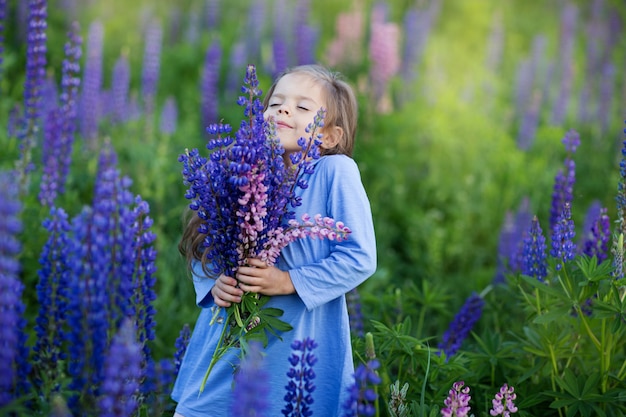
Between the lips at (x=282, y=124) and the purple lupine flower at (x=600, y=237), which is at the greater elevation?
the lips at (x=282, y=124)

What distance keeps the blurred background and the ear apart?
1.10 metres

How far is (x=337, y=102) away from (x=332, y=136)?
0.13 m

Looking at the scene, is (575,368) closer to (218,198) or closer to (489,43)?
(218,198)

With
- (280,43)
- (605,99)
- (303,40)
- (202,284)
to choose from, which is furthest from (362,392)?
(605,99)

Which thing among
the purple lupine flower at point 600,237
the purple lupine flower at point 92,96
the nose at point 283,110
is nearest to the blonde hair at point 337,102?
the nose at point 283,110

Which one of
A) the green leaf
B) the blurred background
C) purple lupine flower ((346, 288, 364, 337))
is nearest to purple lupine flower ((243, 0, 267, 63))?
the blurred background

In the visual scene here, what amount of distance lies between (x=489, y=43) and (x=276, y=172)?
21.9 feet

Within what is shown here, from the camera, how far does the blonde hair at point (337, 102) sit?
2.57 meters

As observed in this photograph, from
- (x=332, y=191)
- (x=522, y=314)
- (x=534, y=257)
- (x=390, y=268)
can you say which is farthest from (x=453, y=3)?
(x=332, y=191)

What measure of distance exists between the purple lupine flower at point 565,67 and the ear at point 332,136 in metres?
4.95

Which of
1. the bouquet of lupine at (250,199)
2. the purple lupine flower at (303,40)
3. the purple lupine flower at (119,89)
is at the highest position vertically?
the purple lupine flower at (303,40)

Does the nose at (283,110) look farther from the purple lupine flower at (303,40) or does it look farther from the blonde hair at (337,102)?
the purple lupine flower at (303,40)

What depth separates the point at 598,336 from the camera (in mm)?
2912

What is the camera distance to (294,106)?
2451 mm
